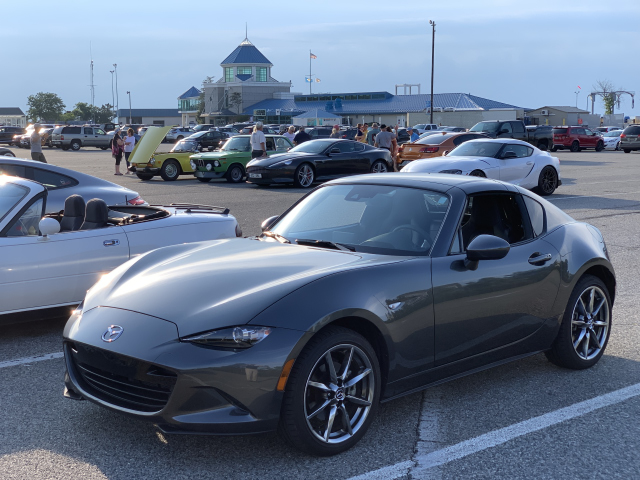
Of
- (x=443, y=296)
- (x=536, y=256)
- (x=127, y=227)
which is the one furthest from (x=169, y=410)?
(x=127, y=227)

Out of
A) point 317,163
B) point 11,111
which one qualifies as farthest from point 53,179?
point 11,111

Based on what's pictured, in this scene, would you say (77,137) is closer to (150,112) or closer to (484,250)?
(484,250)

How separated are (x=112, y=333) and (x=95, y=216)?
280 centimetres

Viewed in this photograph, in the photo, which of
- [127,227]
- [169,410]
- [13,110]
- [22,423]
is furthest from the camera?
[13,110]

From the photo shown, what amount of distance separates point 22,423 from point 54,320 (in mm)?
2583

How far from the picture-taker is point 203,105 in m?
127

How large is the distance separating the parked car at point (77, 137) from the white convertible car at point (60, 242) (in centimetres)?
4846

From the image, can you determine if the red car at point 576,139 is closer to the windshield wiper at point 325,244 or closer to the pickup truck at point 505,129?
the pickup truck at point 505,129

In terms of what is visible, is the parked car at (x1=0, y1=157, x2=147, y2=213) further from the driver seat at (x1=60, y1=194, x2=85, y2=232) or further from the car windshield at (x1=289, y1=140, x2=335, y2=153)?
the car windshield at (x1=289, y1=140, x2=335, y2=153)

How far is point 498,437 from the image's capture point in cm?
411

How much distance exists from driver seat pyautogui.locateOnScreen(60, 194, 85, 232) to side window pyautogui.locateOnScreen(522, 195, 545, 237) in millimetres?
3754

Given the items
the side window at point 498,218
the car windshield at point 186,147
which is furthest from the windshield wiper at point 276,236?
the car windshield at point 186,147

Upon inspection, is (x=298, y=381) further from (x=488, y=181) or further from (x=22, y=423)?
(x=488, y=181)

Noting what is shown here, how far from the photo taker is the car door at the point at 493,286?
4.35 meters
